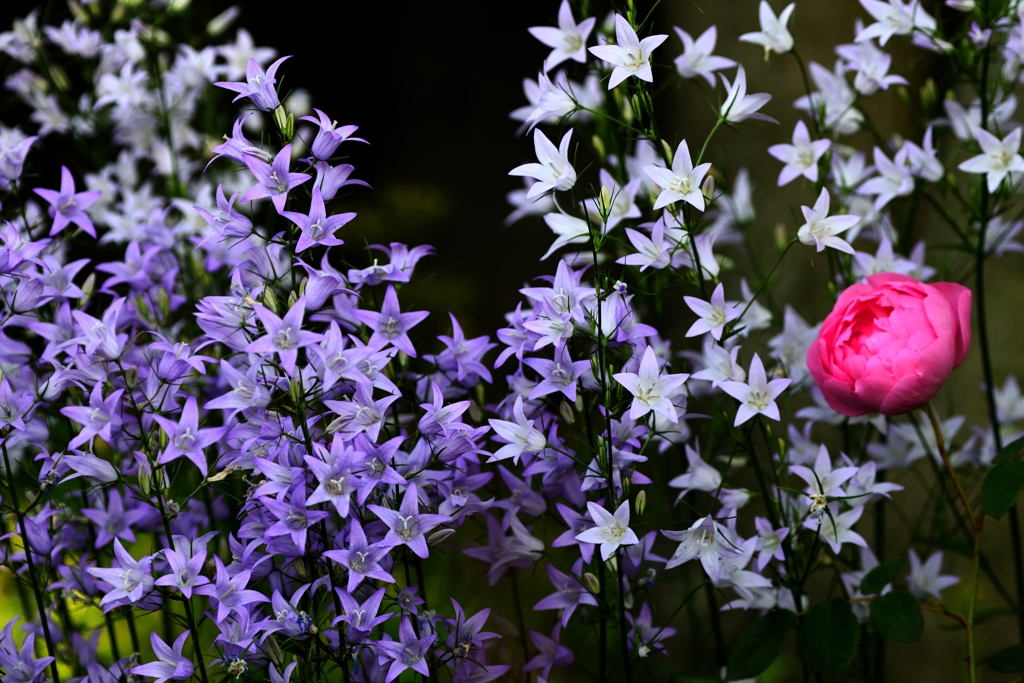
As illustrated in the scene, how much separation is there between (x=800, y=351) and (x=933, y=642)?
3.45 ft

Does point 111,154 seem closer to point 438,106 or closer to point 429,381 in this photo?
point 438,106

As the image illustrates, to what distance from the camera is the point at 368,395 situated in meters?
0.88

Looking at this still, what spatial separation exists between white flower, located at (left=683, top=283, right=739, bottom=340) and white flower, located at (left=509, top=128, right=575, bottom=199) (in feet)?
0.66

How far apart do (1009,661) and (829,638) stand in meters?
0.21

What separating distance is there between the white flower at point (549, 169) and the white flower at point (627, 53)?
9 centimetres

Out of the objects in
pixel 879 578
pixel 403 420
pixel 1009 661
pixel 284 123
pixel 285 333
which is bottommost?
pixel 1009 661

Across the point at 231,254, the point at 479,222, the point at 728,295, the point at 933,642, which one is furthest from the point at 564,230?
the point at 479,222

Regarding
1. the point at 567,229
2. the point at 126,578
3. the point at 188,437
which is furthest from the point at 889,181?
the point at 126,578

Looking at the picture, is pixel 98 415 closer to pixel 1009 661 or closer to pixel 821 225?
pixel 821 225

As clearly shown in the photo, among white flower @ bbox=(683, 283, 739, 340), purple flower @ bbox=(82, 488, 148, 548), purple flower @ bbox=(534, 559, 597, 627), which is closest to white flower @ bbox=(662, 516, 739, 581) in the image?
purple flower @ bbox=(534, 559, 597, 627)

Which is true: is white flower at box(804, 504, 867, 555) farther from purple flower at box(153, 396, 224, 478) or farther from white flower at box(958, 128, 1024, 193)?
purple flower at box(153, 396, 224, 478)

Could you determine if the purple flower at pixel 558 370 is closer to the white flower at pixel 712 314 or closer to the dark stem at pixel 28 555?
the white flower at pixel 712 314

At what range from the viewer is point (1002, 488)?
95 cm

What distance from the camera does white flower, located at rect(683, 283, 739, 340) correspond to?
1019mm
